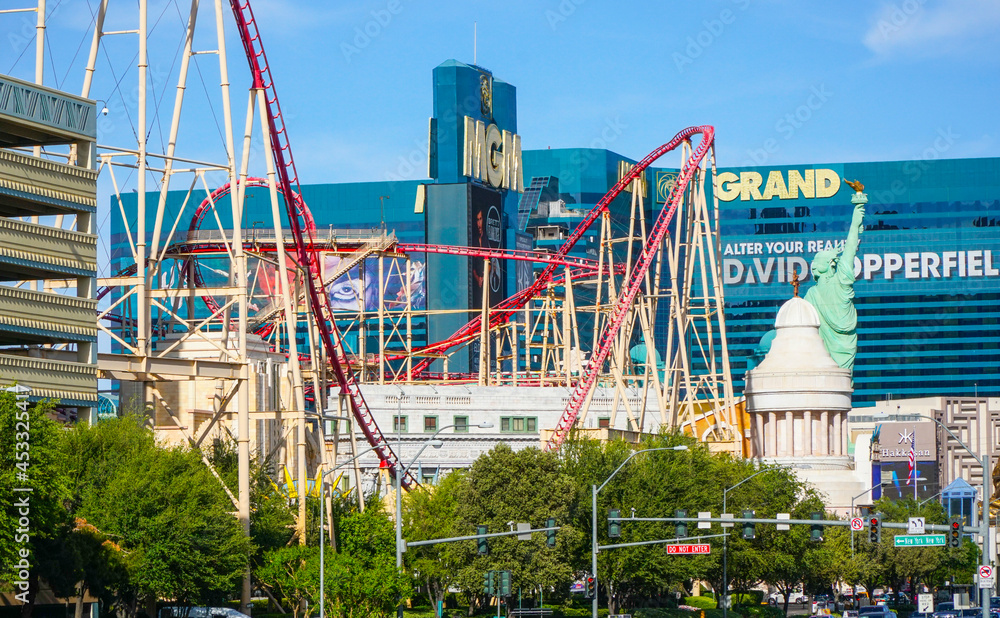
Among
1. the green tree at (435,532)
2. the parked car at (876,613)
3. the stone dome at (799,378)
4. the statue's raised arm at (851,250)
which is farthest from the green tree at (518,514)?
the statue's raised arm at (851,250)

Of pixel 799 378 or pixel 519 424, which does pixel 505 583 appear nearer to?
pixel 519 424

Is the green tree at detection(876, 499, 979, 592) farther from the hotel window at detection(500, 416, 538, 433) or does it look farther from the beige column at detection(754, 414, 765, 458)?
the hotel window at detection(500, 416, 538, 433)

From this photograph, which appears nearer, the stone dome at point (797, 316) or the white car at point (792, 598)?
the white car at point (792, 598)

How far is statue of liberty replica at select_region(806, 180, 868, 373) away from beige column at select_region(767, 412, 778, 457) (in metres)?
37.6

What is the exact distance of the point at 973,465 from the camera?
159 m

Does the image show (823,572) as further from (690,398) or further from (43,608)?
(43,608)

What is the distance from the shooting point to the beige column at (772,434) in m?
103

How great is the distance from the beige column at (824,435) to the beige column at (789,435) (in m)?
1.74

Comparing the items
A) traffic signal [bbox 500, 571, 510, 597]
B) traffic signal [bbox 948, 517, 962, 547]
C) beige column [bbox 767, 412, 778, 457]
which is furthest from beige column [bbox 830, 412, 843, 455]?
traffic signal [bbox 500, 571, 510, 597]

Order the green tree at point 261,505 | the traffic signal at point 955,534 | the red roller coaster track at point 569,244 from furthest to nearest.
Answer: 1. the red roller coaster track at point 569,244
2. the green tree at point 261,505
3. the traffic signal at point 955,534

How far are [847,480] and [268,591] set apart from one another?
5017 cm

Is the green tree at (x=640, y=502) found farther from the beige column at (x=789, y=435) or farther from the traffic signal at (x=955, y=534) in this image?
the beige column at (x=789, y=435)

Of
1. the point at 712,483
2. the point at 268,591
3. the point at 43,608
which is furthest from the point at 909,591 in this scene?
the point at 43,608

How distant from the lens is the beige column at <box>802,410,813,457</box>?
102812 millimetres
